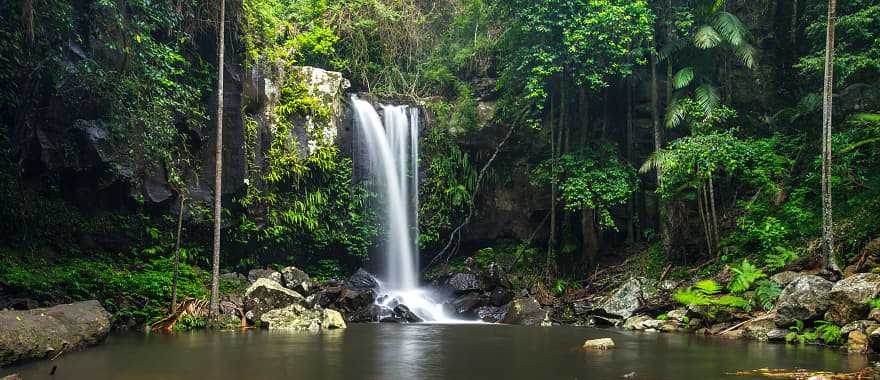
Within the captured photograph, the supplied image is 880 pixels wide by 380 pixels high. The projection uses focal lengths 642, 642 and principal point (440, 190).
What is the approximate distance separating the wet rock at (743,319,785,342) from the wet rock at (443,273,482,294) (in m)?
7.76

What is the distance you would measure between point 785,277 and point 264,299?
440 inches

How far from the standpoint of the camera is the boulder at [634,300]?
49.8 feet

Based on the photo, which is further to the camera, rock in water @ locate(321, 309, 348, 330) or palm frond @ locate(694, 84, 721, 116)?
palm frond @ locate(694, 84, 721, 116)

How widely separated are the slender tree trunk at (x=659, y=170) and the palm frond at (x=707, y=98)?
1.22m

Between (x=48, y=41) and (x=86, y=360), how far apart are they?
8.41 metres

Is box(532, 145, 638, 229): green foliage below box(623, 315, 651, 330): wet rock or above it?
above

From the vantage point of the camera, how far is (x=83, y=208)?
15531 mm

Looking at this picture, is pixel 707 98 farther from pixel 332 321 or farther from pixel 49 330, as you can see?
pixel 49 330

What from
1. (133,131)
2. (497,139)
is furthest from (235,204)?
(497,139)

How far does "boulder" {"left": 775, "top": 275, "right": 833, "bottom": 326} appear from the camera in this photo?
416 inches

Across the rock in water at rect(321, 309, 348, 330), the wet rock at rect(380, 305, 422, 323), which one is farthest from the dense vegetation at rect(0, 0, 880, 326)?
the wet rock at rect(380, 305, 422, 323)

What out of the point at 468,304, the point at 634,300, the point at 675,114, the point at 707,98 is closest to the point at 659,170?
the point at 675,114

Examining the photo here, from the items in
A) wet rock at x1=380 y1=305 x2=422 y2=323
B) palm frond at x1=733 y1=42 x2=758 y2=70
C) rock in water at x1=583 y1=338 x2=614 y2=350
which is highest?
palm frond at x1=733 y1=42 x2=758 y2=70

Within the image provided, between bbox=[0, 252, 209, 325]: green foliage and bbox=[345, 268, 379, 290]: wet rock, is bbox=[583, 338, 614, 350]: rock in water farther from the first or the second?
bbox=[345, 268, 379, 290]: wet rock
